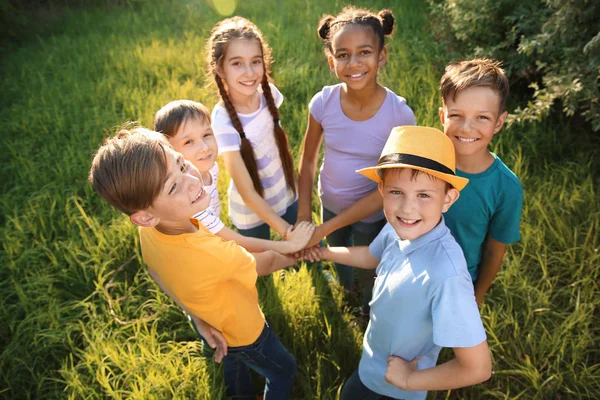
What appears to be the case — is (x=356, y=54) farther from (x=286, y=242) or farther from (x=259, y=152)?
(x=286, y=242)

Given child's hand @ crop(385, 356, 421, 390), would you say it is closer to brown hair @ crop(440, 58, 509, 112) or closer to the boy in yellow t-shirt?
the boy in yellow t-shirt

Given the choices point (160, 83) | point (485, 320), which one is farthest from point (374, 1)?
point (485, 320)

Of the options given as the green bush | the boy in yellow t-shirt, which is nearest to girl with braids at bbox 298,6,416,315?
the boy in yellow t-shirt

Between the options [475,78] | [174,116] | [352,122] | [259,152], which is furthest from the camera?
[259,152]

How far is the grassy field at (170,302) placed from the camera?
204 centimetres

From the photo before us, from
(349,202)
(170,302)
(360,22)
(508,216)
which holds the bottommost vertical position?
(170,302)

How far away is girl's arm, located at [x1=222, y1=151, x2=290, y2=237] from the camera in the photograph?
6.81 ft

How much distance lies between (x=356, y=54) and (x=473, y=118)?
1.97 feet

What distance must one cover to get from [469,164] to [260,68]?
1.10 metres

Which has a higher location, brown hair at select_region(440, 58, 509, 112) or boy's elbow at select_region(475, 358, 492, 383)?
brown hair at select_region(440, 58, 509, 112)

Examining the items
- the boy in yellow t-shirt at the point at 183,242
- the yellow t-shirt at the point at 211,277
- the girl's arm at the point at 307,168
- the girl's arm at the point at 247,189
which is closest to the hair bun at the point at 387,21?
the girl's arm at the point at 307,168

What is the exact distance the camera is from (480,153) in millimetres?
1586

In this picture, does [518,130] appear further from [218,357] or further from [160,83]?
[160,83]

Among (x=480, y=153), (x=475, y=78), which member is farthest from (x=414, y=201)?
(x=475, y=78)
